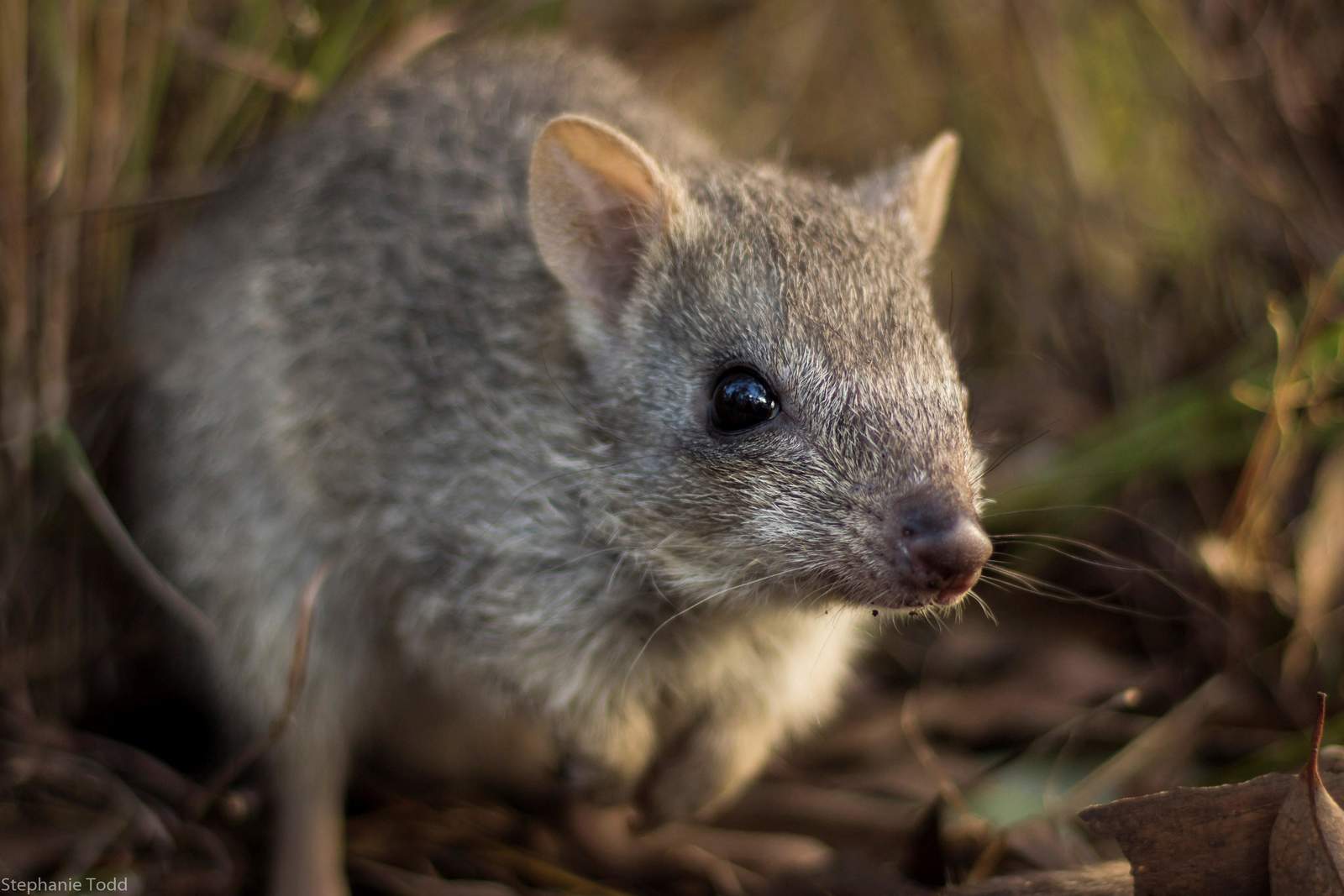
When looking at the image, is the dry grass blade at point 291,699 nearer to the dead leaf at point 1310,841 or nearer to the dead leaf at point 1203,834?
the dead leaf at point 1203,834

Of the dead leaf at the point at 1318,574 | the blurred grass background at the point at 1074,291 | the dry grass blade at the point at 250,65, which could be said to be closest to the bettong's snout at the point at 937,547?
the blurred grass background at the point at 1074,291

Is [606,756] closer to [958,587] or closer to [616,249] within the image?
[958,587]

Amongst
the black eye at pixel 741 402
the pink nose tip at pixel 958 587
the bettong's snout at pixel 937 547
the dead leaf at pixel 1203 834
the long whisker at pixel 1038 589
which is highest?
the black eye at pixel 741 402

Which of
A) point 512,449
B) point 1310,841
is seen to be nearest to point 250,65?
point 512,449

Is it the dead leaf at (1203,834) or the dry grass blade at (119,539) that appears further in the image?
the dry grass blade at (119,539)

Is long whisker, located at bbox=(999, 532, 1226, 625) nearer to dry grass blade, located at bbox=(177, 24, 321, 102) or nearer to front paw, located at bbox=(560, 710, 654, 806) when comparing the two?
front paw, located at bbox=(560, 710, 654, 806)

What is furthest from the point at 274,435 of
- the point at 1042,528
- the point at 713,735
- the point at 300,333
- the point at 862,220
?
the point at 1042,528
